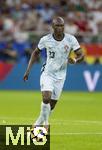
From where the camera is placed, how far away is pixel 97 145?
12.3 meters

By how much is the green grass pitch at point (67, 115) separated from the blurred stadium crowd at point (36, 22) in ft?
7.46

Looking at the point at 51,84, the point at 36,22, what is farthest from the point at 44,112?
the point at 36,22

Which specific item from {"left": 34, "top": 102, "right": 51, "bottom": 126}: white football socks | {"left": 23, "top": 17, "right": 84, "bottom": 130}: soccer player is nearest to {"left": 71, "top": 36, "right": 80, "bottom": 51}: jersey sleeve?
{"left": 23, "top": 17, "right": 84, "bottom": 130}: soccer player

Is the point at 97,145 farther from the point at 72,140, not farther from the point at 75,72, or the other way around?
the point at 75,72

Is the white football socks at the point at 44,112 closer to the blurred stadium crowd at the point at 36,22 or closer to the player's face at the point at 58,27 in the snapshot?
the player's face at the point at 58,27

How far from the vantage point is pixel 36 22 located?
31.2 m

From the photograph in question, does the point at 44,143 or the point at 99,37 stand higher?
the point at 99,37

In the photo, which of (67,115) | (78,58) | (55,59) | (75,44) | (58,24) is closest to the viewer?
(58,24)

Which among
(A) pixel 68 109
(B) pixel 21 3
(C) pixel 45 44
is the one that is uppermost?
(B) pixel 21 3

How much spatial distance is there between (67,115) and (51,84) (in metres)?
5.79

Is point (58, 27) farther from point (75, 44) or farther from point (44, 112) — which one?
point (44, 112)

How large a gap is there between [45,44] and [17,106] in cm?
874

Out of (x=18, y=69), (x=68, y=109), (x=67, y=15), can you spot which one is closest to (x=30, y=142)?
(x=68, y=109)

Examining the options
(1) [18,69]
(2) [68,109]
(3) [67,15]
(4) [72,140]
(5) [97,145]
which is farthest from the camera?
(3) [67,15]
